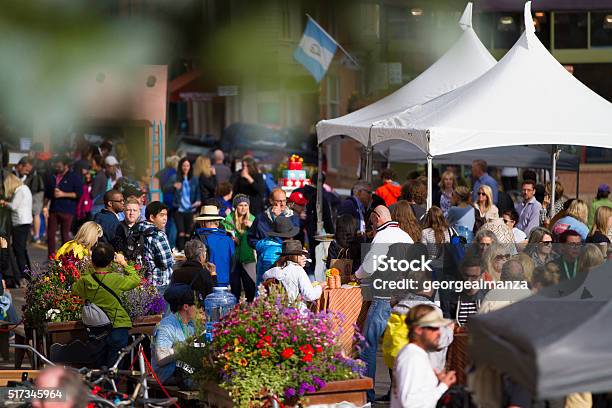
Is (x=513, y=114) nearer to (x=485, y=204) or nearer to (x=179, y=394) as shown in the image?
(x=485, y=204)

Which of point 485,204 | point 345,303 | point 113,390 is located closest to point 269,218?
point 485,204

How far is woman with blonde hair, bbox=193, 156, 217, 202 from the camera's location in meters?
21.0

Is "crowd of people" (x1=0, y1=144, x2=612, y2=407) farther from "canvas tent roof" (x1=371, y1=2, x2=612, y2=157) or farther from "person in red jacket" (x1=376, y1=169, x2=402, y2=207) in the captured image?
"canvas tent roof" (x1=371, y1=2, x2=612, y2=157)

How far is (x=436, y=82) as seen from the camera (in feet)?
59.8

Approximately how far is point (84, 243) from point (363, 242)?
8.51ft

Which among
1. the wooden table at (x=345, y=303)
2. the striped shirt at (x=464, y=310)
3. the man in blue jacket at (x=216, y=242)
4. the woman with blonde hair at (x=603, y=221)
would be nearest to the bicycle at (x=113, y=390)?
the striped shirt at (x=464, y=310)

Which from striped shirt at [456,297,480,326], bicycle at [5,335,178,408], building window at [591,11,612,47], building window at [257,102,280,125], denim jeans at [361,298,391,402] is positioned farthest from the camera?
building window at [257,102,280,125]

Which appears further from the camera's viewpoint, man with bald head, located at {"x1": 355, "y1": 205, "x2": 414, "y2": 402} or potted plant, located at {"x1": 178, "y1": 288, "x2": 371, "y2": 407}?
man with bald head, located at {"x1": 355, "y1": 205, "x2": 414, "y2": 402}

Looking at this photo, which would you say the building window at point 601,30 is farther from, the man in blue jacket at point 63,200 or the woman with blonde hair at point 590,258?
the woman with blonde hair at point 590,258

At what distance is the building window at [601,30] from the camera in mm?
30812

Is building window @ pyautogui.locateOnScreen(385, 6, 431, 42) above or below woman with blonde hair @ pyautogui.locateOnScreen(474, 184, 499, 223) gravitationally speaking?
above

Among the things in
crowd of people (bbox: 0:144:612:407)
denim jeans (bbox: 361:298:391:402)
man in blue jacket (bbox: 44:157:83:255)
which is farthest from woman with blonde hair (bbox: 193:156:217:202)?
denim jeans (bbox: 361:298:391:402)

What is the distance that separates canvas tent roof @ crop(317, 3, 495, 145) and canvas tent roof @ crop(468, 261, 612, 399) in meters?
10.4

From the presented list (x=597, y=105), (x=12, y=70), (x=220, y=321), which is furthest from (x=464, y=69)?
(x=220, y=321)
